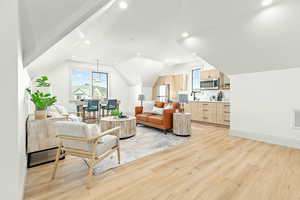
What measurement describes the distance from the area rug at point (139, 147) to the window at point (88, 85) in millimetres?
4654

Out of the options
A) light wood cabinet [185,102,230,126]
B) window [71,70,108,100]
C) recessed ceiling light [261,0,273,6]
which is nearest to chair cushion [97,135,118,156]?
recessed ceiling light [261,0,273,6]

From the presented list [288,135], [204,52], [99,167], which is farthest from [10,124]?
[288,135]

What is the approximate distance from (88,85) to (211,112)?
6.22 meters

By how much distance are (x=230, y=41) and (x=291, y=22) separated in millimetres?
1002

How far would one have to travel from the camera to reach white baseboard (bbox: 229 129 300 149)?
9.61 feet

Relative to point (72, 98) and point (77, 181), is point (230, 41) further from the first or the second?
point (72, 98)

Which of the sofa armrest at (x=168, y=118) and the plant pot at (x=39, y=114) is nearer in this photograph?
the plant pot at (x=39, y=114)

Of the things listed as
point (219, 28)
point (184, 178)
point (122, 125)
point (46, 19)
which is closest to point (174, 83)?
point (219, 28)

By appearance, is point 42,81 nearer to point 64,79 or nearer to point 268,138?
point 64,79

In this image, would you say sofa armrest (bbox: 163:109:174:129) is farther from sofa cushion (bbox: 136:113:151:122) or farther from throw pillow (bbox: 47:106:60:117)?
throw pillow (bbox: 47:106:60:117)

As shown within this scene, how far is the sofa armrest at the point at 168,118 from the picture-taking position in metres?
3.87

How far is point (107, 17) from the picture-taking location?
9.87ft

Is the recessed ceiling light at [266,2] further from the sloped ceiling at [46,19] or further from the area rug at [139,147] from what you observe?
the area rug at [139,147]

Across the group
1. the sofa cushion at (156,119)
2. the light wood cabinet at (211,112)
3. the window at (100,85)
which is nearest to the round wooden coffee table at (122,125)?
the sofa cushion at (156,119)
